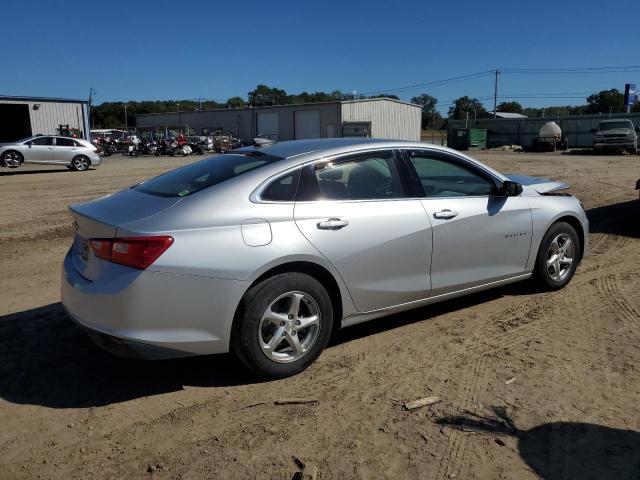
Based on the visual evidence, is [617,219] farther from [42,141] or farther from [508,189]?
[42,141]

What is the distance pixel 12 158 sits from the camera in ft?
73.3

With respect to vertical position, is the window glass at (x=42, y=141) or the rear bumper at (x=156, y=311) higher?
the window glass at (x=42, y=141)

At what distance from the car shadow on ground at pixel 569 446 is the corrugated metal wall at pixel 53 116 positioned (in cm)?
3622

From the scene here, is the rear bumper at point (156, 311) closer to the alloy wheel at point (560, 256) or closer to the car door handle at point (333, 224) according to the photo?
the car door handle at point (333, 224)

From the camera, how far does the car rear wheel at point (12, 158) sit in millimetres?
22141

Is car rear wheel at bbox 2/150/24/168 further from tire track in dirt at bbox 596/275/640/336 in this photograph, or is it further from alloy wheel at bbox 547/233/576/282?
tire track in dirt at bbox 596/275/640/336

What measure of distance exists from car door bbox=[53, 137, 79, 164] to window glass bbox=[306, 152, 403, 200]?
21973 millimetres

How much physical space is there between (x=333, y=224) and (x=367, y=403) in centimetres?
121

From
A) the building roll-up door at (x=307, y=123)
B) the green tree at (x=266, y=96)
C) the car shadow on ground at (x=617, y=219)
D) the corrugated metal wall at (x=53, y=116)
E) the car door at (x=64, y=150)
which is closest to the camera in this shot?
the car shadow on ground at (x=617, y=219)

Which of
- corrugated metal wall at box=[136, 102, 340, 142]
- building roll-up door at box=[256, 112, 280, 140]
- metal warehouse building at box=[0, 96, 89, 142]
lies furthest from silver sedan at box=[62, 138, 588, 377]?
building roll-up door at box=[256, 112, 280, 140]

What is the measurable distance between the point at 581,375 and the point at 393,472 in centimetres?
172

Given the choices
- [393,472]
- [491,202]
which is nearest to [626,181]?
[491,202]

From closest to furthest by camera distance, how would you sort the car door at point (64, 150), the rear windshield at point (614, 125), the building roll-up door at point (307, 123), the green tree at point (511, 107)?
1. the car door at point (64, 150)
2. the rear windshield at point (614, 125)
3. the building roll-up door at point (307, 123)
4. the green tree at point (511, 107)

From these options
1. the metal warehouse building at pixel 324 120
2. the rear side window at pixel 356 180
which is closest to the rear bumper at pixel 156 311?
the rear side window at pixel 356 180
